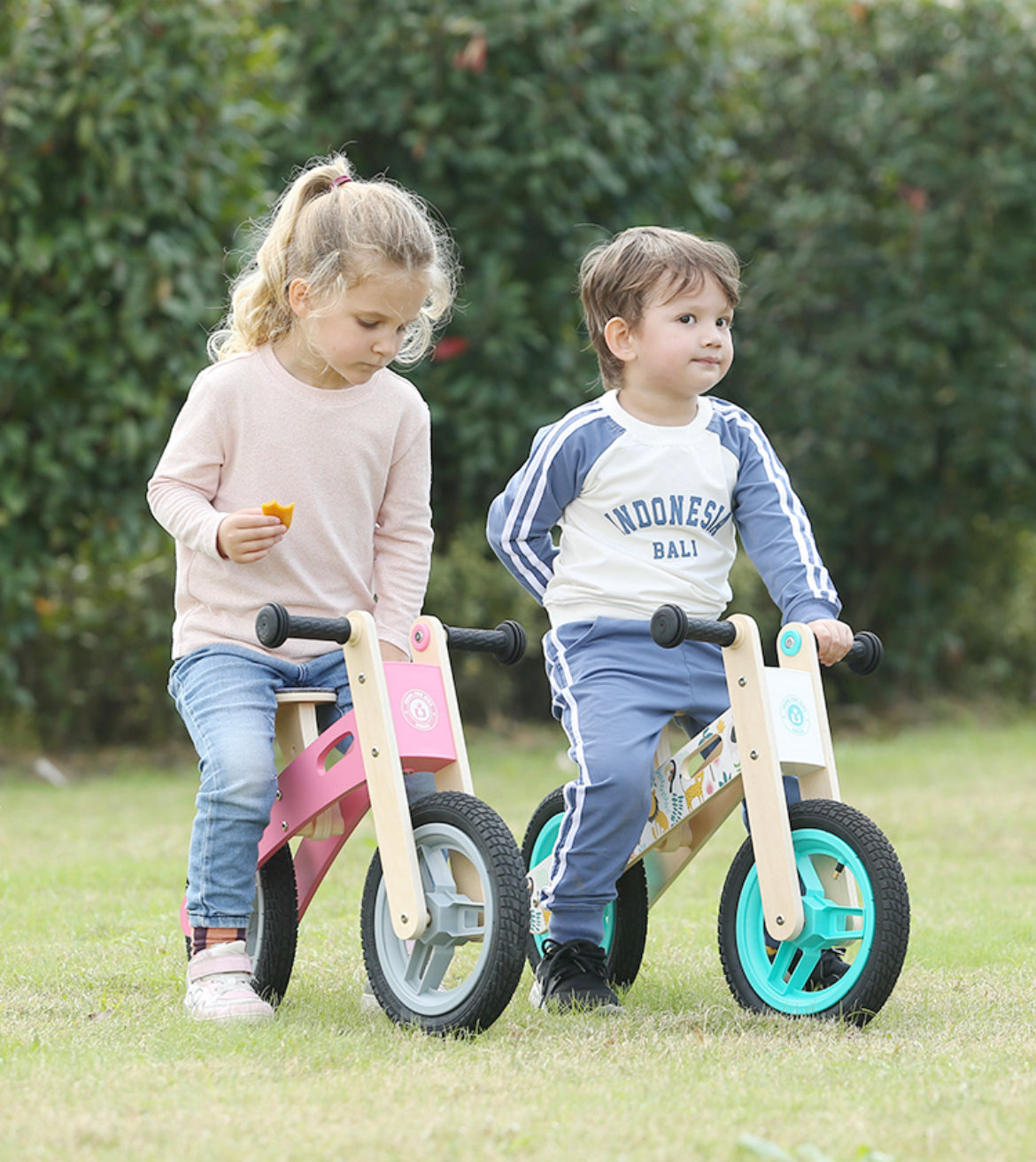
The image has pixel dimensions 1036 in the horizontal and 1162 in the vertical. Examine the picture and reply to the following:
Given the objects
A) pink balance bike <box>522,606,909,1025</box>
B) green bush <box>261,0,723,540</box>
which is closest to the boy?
pink balance bike <box>522,606,909,1025</box>

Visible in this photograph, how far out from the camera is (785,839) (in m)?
3.13

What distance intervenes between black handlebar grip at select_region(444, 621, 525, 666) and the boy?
151 mm

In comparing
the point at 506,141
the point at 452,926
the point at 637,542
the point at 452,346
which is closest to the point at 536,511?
the point at 637,542

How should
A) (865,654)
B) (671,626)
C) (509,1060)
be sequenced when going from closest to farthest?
(509,1060), (671,626), (865,654)

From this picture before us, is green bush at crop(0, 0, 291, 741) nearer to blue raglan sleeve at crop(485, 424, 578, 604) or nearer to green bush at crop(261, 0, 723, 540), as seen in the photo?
green bush at crop(261, 0, 723, 540)

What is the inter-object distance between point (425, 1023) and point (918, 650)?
776 centimetres

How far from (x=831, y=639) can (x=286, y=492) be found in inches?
44.5

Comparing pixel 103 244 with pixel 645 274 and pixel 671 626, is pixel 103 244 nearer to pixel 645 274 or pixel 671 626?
pixel 645 274

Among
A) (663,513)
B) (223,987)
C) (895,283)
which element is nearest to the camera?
(223,987)

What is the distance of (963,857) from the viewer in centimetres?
565

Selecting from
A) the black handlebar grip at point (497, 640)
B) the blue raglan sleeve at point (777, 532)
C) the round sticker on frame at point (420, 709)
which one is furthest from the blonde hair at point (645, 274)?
the round sticker on frame at point (420, 709)

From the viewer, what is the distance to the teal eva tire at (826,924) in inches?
120

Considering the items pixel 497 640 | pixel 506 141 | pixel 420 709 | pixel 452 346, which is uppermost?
pixel 506 141

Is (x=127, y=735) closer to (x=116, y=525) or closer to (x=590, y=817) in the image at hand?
(x=116, y=525)
